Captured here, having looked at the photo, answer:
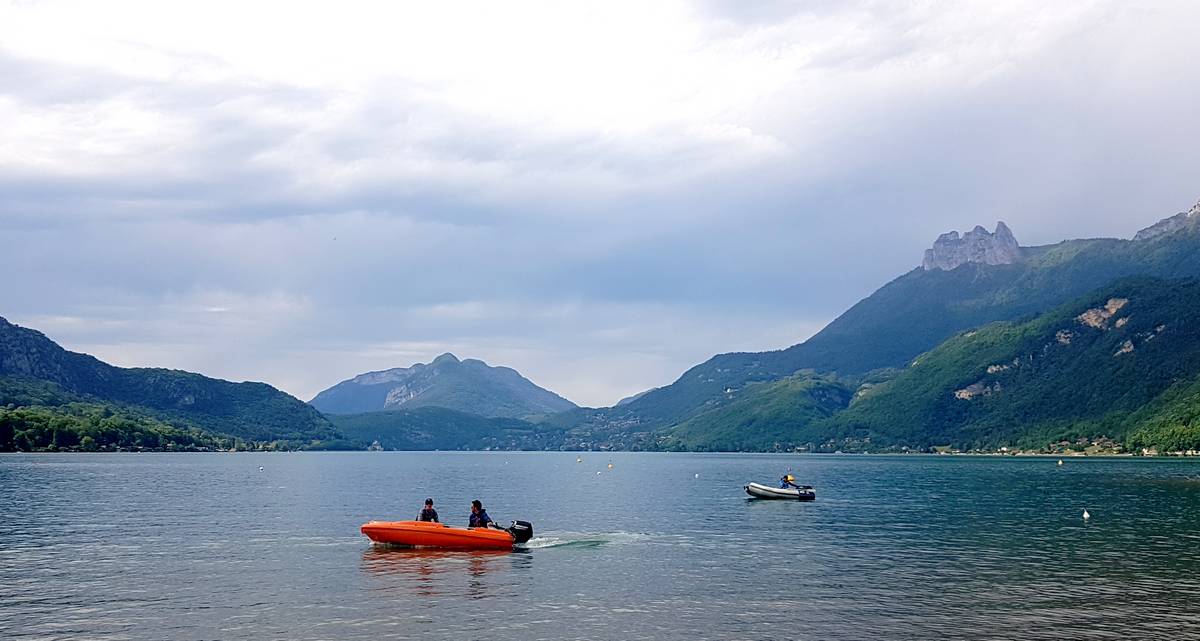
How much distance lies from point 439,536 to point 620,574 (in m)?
17.4

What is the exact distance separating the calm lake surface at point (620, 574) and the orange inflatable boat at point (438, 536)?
57.2 inches

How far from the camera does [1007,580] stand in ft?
187

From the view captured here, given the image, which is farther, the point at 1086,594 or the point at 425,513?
the point at 425,513

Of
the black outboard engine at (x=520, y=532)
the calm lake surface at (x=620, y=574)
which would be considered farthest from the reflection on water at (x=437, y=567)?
the black outboard engine at (x=520, y=532)

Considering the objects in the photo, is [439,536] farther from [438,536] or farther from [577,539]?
[577,539]

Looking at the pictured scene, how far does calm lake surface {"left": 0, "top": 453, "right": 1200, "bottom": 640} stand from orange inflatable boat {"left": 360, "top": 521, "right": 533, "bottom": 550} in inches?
57.2

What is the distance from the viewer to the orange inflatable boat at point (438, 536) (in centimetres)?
7138

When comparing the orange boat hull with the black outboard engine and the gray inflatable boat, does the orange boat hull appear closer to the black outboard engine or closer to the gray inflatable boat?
the black outboard engine

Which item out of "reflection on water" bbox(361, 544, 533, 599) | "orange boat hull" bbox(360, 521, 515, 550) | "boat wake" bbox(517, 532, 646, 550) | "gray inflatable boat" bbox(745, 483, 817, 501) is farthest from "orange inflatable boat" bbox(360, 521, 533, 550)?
"gray inflatable boat" bbox(745, 483, 817, 501)

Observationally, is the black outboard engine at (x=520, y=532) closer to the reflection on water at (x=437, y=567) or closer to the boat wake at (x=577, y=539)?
the boat wake at (x=577, y=539)

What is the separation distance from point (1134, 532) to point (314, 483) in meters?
140

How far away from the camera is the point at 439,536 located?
235 feet

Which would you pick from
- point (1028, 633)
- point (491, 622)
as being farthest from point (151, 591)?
point (1028, 633)

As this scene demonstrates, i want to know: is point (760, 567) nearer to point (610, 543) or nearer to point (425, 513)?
point (610, 543)
